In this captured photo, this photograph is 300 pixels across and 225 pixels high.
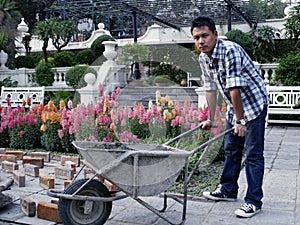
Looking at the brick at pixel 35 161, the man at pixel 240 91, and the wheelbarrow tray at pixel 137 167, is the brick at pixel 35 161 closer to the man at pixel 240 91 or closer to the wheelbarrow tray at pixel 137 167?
the wheelbarrow tray at pixel 137 167

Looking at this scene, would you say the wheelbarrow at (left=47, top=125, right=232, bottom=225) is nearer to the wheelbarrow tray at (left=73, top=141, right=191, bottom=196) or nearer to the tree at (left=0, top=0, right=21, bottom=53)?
the wheelbarrow tray at (left=73, top=141, right=191, bottom=196)

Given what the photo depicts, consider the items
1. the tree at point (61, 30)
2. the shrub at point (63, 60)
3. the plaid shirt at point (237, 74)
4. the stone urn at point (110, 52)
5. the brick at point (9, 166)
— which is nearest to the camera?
the plaid shirt at point (237, 74)

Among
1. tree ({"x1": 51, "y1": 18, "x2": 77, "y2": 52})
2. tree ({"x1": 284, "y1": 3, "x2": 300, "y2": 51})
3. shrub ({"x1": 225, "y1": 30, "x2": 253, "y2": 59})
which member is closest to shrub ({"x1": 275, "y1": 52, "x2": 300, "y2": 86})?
tree ({"x1": 284, "y1": 3, "x2": 300, "y2": 51})

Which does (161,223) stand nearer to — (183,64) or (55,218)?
(55,218)

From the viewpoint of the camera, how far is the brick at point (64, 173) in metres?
4.39

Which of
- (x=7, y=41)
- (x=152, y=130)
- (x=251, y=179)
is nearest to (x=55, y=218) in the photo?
(x=251, y=179)

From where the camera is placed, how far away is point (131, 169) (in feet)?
9.18

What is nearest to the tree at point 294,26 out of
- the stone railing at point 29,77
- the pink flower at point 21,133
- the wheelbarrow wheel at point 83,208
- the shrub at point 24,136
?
the stone railing at point 29,77

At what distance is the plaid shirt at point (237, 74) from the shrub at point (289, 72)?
710 cm

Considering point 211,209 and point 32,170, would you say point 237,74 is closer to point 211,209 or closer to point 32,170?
point 211,209

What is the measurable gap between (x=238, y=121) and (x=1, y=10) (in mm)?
16245

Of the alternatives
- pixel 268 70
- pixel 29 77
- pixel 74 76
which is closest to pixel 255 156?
pixel 268 70

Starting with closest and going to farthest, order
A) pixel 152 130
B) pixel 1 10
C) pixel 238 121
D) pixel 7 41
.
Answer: pixel 238 121
pixel 152 130
pixel 7 41
pixel 1 10

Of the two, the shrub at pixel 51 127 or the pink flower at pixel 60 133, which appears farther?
the shrub at pixel 51 127
